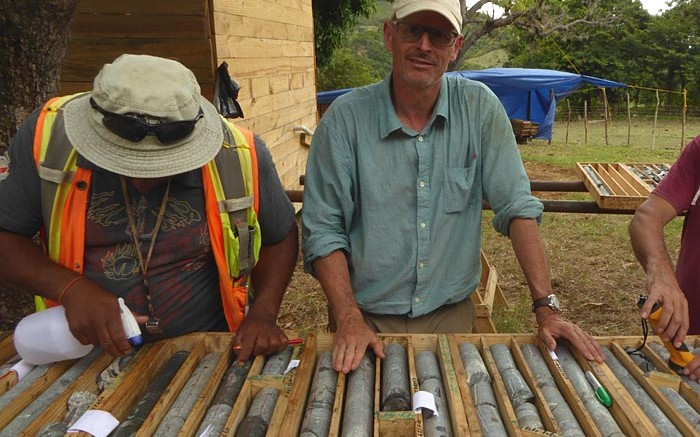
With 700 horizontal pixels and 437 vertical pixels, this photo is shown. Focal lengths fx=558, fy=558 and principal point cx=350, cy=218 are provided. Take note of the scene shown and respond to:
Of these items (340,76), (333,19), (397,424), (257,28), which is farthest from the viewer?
(340,76)

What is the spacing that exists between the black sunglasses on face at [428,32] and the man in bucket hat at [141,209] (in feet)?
2.81

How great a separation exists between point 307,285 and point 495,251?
301cm

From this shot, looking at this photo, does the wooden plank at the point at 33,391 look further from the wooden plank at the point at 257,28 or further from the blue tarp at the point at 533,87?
the blue tarp at the point at 533,87

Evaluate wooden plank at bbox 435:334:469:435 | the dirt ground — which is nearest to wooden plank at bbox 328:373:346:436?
wooden plank at bbox 435:334:469:435

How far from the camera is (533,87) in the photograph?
23.2 metres

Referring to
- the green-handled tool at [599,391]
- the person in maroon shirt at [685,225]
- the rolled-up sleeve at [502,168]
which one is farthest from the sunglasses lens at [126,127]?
the person in maroon shirt at [685,225]

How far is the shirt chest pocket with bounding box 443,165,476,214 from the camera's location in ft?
8.85

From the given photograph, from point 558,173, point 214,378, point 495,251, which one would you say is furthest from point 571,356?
point 558,173

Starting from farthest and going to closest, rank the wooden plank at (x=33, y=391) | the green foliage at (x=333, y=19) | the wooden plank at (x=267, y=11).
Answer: the green foliage at (x=333, y=19), the wooden plank at (x=267, y=11), the wooden plank at (x=33, y=391)

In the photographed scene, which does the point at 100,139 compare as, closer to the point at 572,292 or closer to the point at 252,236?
the point at 252,236

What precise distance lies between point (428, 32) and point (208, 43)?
3.73 metres

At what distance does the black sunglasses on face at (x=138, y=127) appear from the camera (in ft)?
6.81

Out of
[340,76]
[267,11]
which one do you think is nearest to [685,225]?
[267,11]

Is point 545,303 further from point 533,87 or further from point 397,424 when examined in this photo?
point 533,87
